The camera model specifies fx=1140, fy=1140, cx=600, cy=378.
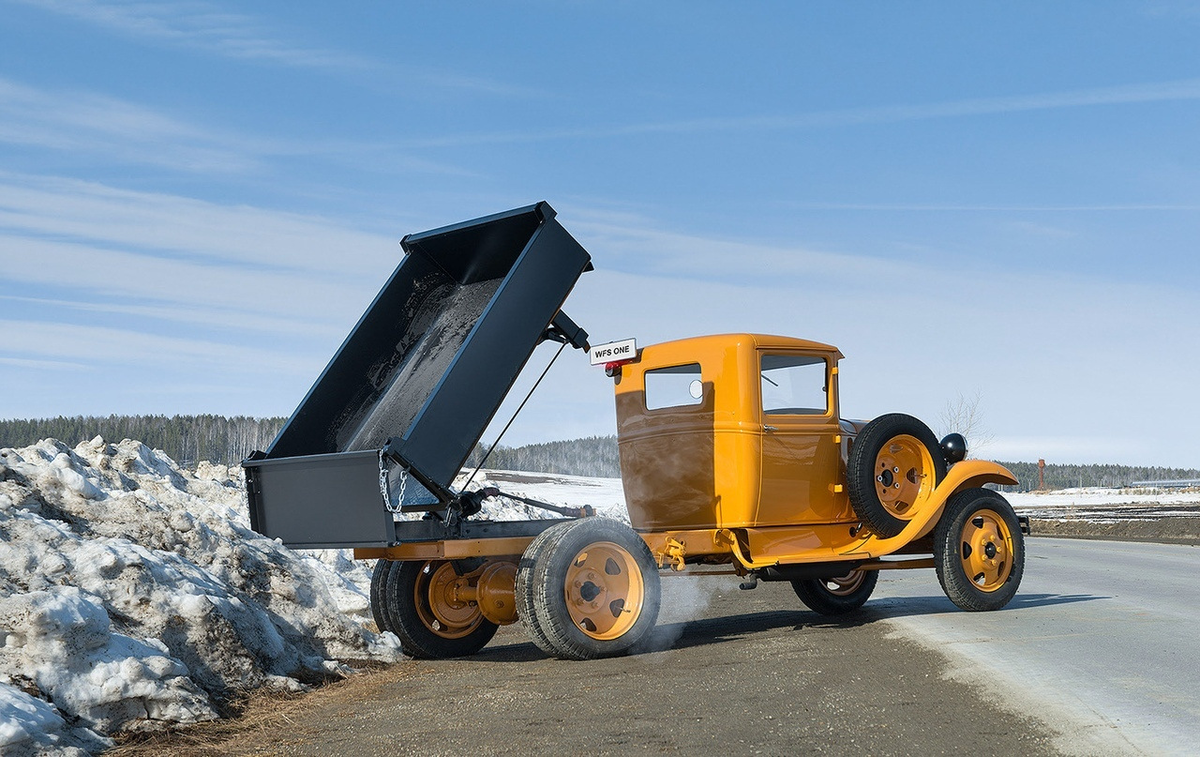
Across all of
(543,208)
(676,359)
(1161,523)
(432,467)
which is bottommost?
(1161,523)

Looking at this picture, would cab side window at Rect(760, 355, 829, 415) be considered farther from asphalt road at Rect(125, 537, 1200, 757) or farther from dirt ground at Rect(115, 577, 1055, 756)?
dirt ground at Rect(115, 577, 1055, 756)

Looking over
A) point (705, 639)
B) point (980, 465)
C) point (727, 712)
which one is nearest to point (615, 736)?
point (727, 712)

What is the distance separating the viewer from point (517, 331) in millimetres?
8891

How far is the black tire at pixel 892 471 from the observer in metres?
10.7

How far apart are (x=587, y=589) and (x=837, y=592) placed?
4424 millimetres

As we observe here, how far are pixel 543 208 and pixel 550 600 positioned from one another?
3101mm

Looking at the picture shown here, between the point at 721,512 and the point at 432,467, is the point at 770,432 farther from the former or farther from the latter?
the point at 432,467

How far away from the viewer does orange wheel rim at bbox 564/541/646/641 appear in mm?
8828


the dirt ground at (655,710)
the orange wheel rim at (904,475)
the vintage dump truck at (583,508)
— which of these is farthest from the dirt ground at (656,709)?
the orange wheel rim at (904,475)

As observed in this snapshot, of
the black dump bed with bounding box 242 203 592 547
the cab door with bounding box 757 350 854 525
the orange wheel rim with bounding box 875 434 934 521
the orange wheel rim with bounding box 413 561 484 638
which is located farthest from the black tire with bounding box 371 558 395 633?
the orange wheel rim with bounding box 875 434 934 521

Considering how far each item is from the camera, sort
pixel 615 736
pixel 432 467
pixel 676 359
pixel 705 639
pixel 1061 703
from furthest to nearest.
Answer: pixel 676 359 < pixel 705 639 < pixel 432 467 < pixel 1061 703 < pixel 615 736

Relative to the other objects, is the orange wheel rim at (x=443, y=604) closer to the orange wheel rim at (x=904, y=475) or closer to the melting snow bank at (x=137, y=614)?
the melting snow bank at (x=137, y=614)

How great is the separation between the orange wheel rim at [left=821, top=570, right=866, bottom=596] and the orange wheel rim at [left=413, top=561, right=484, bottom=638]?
13.8ft

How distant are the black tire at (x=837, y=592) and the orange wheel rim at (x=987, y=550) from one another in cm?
125
